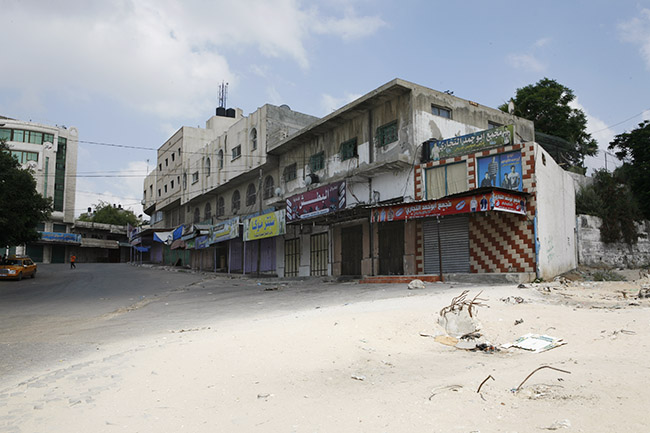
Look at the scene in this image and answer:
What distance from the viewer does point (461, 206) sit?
1420 cm

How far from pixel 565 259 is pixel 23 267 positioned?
27.8 meters

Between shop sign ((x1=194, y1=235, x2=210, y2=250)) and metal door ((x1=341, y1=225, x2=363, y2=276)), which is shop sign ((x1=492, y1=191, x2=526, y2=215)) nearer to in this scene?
metal door ((x1=341, y1=225, x2=363, y2=276))

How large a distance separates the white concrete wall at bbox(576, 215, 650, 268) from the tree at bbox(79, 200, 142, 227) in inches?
2658

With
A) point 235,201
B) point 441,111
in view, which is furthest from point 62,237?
point 441,111

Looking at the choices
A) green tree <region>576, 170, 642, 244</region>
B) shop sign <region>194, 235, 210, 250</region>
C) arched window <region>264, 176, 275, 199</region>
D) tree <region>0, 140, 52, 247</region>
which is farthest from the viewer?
shop sign <region>194, 235, 210, 250</region>

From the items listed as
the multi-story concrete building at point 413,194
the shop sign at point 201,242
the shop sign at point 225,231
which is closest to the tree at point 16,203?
the shop sign at point 201,242

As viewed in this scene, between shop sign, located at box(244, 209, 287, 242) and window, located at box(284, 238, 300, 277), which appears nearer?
shop sign, located at box(244, 209, 287, 242)

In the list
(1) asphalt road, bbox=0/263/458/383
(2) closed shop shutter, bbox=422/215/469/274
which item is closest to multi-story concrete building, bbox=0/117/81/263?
(1) asphalt road, bbox=0/263/458/383

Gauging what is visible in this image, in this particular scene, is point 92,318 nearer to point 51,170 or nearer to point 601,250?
point 601,250

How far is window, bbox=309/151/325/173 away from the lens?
76.0 ft

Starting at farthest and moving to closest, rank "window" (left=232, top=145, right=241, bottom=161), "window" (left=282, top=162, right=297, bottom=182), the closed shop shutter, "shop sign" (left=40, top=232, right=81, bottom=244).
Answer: "shop sign" (left=40, top=232, right=81, bottom=244)
"window" (left=232, top=145, right=241, bottom=161)
"window" (left=282, top=162, right=297, bottom=182)
the closed shop shutter

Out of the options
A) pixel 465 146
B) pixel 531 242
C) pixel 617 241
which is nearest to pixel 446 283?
pixel 531 242

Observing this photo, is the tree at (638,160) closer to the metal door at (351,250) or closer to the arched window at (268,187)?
the metal door at (351,250)

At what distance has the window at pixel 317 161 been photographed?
2317 cm
